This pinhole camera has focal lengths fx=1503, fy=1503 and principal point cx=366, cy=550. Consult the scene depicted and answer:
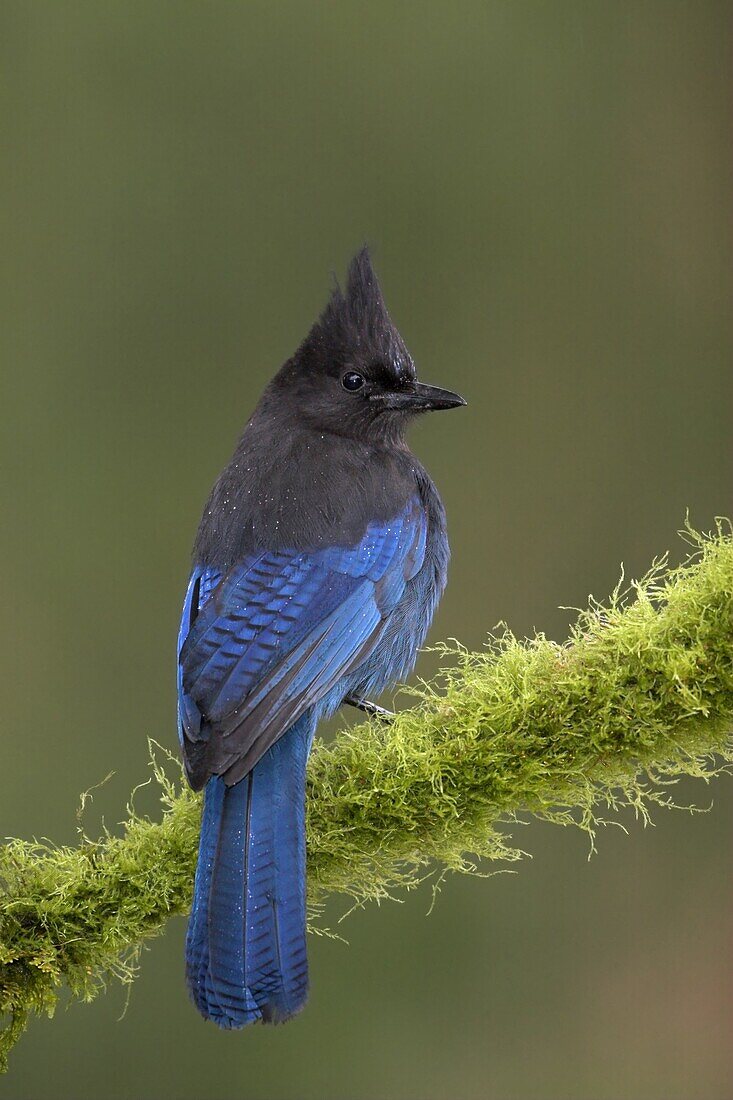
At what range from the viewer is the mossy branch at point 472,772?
112 inches

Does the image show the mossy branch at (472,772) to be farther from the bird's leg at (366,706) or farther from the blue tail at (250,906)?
the bird's leg at (366,706)

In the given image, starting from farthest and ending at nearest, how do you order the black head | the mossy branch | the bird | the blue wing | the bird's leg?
the black head
the bird's leg
the blue wing
the bird
the mossy branch

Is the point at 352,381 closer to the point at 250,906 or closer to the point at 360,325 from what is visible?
the point at 360,325

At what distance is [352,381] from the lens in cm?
442

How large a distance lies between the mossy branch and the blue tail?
0.36 feet

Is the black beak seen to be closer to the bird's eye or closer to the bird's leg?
the bird's eye

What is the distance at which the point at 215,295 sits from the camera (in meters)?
7.14

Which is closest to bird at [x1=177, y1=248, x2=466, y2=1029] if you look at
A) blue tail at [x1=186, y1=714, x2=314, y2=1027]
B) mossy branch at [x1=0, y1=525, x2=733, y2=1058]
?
blue tail at [x1=186, y1=714, x2=314, y2=1027]

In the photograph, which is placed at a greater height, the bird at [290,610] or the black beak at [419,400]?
the black beak at [419,400]

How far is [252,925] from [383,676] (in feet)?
3.55

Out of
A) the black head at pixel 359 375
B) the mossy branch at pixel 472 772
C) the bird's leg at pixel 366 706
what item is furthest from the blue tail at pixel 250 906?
the black head at pixel 359 375

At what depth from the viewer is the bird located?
9.75 feet

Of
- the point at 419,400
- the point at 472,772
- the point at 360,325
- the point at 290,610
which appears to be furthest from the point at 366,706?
the point at 360,325

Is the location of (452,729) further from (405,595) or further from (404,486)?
(404,486)
